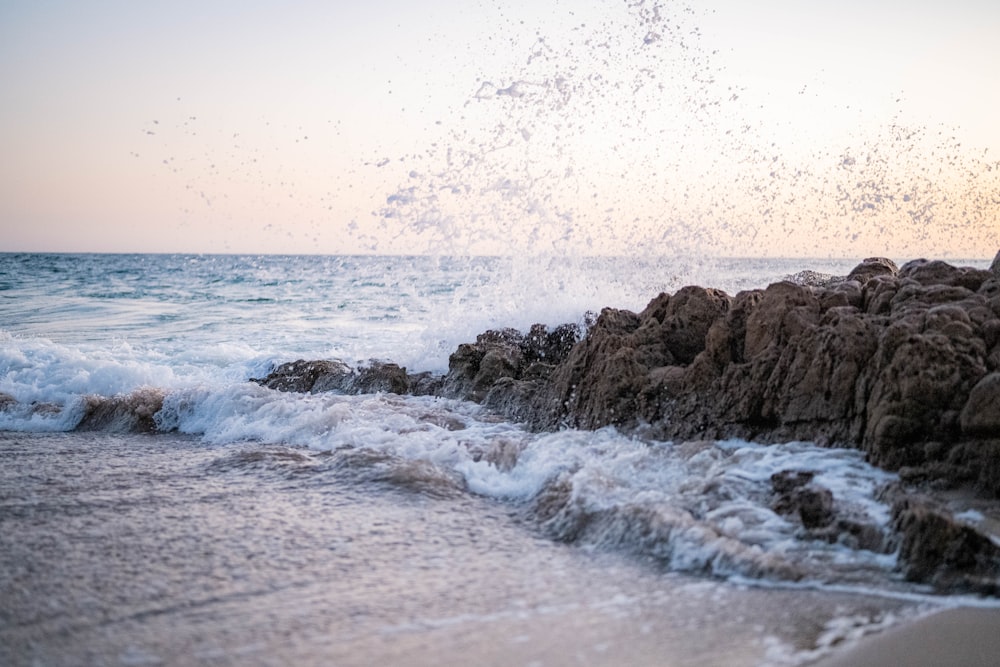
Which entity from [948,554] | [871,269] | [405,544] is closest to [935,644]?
[948,554]

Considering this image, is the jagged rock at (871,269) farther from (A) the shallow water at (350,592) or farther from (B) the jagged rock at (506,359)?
(A) the shallow water at (350,592)

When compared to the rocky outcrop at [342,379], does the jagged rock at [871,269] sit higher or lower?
higher

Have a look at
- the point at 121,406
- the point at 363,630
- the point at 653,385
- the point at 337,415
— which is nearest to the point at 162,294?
the point at 121,406

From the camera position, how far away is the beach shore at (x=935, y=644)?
2.50 metres

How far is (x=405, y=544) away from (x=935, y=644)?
2.27 m

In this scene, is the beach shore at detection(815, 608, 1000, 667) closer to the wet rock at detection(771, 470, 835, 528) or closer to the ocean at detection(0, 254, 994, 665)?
the ocean at detection(0, 254, 994, 665)

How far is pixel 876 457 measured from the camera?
4016 mm

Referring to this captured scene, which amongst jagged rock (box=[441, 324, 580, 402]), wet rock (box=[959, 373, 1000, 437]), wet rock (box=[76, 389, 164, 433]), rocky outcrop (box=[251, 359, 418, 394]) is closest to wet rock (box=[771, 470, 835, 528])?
wet rock (box=[959, 373, 1000, 437])

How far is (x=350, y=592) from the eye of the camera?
3076 millimetres

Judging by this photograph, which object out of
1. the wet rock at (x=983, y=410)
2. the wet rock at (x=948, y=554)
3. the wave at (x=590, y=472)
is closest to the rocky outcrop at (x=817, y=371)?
the wet rock at (x=983, y=410)

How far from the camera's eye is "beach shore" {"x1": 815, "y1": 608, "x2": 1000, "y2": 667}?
98.3 inches

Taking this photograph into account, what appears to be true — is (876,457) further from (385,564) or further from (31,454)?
(31,454)

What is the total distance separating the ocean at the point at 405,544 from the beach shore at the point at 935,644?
0.07 m

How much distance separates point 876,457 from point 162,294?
23.1 meters
